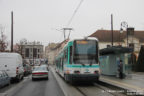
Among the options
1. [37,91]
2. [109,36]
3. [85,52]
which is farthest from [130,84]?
[109,36]

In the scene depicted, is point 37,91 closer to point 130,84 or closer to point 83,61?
point 83,61

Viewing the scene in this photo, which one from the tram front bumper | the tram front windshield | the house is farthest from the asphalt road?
the house

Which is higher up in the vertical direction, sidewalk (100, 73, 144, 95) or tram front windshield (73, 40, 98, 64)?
tram front windshield (73, 40, 98, 64)

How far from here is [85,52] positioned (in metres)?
14.3

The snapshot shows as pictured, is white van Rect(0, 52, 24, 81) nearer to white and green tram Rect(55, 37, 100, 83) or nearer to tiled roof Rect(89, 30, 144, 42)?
white and green tram Rect(55, 37, 100, 83)

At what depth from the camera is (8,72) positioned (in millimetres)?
18453

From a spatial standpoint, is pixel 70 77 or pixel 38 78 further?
pixel 38 78

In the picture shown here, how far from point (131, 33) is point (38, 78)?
36.7m

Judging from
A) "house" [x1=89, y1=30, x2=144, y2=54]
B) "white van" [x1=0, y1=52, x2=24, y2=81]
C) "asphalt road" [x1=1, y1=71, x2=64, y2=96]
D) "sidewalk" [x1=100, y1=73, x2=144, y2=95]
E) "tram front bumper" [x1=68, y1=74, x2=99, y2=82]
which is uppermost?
"house" [x1=89, y1=30, x2=144, y2=54]

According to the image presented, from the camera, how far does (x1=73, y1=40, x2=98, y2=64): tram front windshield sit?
46.8 ft

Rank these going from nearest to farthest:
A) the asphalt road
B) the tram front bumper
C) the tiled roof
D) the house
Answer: the asphalt road, the tram front bumper, the house, the tiled roof

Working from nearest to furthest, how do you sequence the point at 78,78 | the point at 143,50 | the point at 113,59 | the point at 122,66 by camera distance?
the point at 78,78 → the point at 122,66 → the point at 113,59 → the point at 143,50

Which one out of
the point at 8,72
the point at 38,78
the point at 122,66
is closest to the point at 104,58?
the point at 122,66

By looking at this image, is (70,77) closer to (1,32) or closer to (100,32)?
(1,32)
